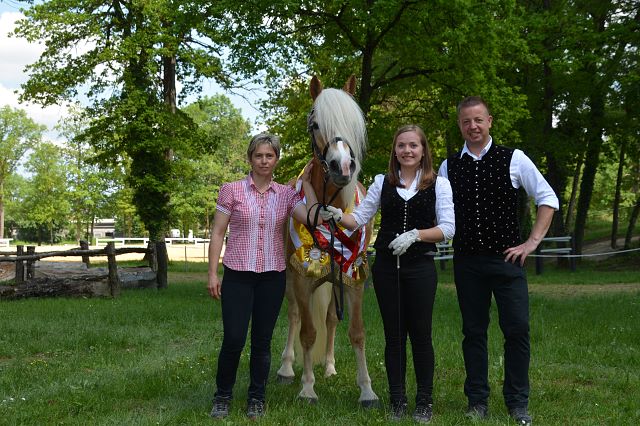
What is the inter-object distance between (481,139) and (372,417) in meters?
2.03

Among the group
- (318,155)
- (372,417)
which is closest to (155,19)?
(318,155)

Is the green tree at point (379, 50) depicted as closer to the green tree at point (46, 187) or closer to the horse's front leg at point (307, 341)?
the horse's front leg at point (307, 341)

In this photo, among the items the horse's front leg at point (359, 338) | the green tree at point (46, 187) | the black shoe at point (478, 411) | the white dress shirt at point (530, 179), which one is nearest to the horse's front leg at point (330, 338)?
the horse's front leg at point (359, 338)

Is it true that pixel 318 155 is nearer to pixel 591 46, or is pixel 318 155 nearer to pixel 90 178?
pixel 591 46

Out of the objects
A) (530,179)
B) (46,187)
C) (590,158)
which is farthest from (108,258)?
(46,187)

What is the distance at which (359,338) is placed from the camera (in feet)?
16.2

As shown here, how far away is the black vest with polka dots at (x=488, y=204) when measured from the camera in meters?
4.24

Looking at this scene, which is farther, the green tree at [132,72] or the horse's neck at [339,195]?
the green tree at [132,72]

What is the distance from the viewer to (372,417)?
4.38 metres

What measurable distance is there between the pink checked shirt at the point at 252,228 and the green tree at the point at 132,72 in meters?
11.2

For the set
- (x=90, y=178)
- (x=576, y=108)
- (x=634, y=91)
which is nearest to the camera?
(x=634, y=91)

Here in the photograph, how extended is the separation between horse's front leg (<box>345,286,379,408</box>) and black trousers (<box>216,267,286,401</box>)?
60cm

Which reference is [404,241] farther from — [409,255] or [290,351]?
[290,351]

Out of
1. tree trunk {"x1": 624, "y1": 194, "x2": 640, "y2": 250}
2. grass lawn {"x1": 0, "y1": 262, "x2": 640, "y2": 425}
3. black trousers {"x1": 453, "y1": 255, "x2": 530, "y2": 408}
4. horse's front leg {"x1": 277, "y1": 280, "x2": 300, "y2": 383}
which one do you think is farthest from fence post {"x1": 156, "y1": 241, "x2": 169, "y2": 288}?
tree trunk {"x1": 624, "y1": 194, "x2": 640, "y2": 250}
